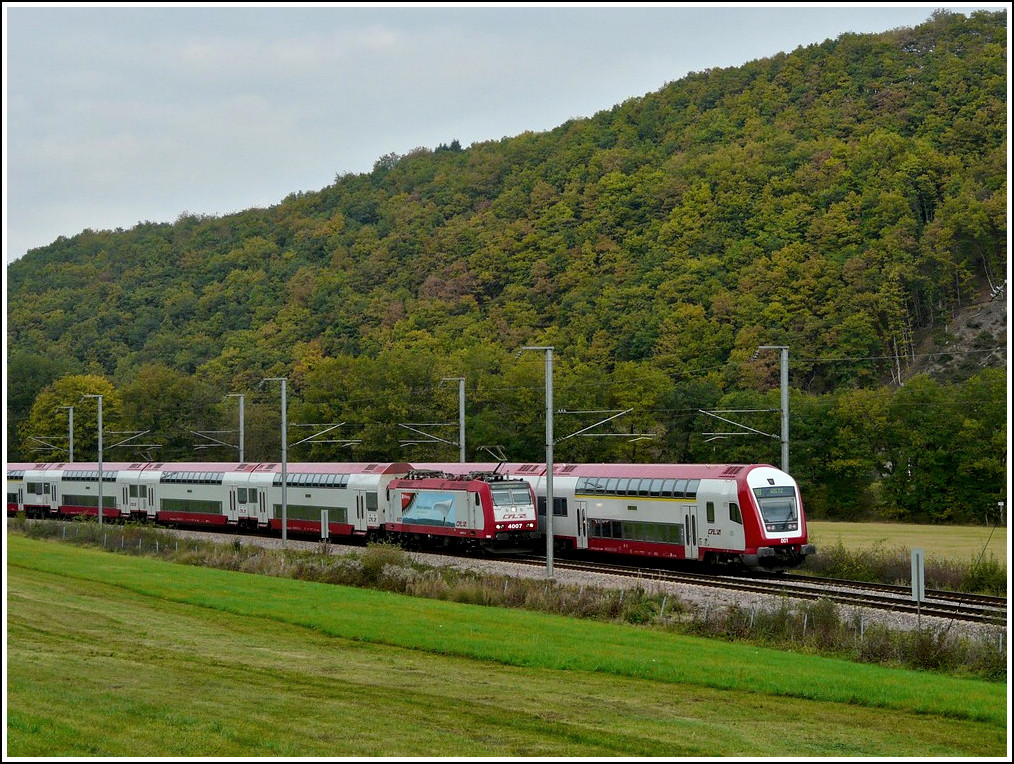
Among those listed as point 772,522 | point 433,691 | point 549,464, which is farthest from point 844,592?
point 433,691

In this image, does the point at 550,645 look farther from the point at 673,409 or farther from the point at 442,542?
the point at 673,409

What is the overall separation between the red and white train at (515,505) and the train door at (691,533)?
1.7 inches

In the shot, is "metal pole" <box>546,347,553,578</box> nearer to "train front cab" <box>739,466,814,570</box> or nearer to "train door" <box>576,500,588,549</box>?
"train door" <box>576,500,588,549</box>

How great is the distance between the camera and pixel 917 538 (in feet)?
188

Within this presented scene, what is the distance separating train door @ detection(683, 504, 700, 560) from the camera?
40.8 m

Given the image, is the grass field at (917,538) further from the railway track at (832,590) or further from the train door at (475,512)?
the train door at (475,512)

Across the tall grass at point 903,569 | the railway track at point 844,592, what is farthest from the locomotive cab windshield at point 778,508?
the tall grass at point 903,569

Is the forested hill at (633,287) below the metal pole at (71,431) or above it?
above

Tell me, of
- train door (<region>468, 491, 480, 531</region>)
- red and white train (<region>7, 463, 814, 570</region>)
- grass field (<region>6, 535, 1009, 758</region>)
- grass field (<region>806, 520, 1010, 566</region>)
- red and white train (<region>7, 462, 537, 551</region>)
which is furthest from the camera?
grass field (<region>806, 520, 1010, 566</region>)

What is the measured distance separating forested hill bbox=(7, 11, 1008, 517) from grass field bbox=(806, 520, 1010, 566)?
4.95m

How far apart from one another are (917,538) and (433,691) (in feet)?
145

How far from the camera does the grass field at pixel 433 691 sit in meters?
15.0

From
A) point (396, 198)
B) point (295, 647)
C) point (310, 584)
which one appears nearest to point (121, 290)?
point (396, 198)

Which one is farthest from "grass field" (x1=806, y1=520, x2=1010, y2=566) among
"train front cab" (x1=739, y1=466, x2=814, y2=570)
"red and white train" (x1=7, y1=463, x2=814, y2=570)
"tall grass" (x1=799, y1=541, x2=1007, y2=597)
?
"red and white train" (x1=7, y1=463, x2=814, y2=570)
